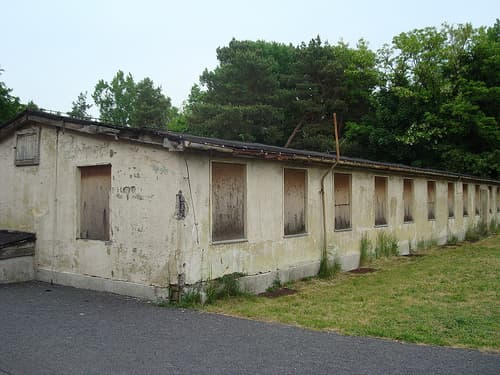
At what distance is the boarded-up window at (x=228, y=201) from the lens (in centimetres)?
898

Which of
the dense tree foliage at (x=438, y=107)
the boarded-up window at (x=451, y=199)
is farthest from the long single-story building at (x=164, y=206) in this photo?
the dense tree foliage at (x=438, y=107)

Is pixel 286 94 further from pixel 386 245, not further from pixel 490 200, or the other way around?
pixel 386 245

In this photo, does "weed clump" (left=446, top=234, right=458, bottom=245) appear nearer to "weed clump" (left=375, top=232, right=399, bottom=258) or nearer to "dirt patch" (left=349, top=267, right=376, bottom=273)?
"weed clump" (left=375, top=232, right=399, bottom=258)

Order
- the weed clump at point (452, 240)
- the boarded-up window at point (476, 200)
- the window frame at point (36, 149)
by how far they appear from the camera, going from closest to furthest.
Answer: the window frame at point (36, 149) < the weed clump at point (452, 240) < the boarded-up window at point (476, 200)

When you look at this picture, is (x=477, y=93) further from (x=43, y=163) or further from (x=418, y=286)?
(x=43, y=163)

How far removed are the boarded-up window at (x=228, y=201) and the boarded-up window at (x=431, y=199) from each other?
11459 millimetres

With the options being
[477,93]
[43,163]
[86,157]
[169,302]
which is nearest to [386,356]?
[169,302]

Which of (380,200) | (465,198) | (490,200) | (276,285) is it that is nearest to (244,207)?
(276,285)

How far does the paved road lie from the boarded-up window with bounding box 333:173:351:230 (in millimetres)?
6110

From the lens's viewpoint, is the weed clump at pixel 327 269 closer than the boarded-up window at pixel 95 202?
No

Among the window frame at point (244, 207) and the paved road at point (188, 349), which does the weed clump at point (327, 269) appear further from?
the paved road at point (188, 349)

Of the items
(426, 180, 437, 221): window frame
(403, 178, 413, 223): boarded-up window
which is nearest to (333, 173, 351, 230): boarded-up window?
(403, 178, 413, 223): boarded-up window

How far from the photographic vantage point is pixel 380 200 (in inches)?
583

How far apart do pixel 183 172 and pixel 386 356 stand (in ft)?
14.6
